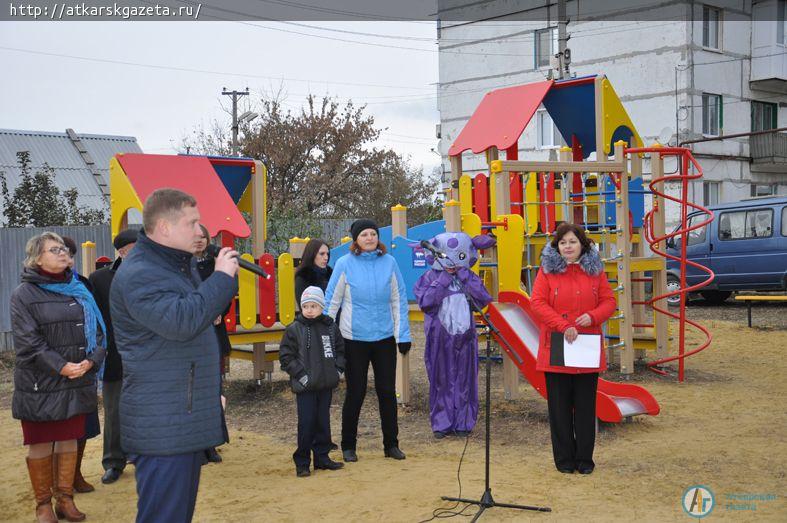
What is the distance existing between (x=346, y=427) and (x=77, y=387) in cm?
210

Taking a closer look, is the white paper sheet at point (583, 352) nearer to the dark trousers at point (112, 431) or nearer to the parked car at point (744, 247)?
the dark trousers at point (112, 431)

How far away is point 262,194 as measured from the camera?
911 cm

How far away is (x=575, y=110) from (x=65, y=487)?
7999 millimetres

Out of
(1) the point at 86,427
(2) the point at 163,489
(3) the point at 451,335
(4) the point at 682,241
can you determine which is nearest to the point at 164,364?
(2) the point at 163,489

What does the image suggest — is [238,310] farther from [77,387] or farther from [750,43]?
[750,43]

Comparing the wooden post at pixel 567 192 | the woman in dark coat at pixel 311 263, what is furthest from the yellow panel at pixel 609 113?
the woman in dark coat at pixel 311 263

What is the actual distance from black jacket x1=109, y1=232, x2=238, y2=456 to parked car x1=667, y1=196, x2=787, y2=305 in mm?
14264

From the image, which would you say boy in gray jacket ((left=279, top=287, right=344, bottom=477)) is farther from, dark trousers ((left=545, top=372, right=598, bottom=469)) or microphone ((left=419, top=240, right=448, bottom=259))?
dark trousers ((left=545, top=372, right=598, bottom=469))

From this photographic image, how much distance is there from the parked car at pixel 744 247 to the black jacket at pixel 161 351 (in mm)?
14264

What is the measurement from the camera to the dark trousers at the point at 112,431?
5.75m

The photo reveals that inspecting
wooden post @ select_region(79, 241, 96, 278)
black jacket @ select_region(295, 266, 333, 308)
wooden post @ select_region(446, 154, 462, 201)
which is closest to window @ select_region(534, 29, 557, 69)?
wooden post @ select_region(446, 154, 462, 201)

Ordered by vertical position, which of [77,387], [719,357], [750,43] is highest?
[750,43]

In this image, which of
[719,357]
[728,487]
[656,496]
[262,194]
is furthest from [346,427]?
[719,357]

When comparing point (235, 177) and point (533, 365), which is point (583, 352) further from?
point (235, 177)
